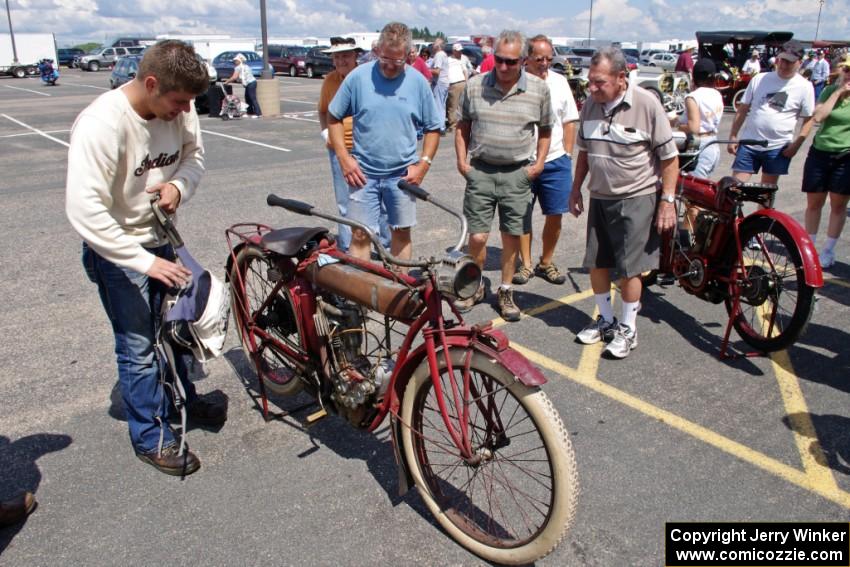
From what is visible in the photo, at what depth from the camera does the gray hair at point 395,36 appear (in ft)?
14.1

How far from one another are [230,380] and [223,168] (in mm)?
6961

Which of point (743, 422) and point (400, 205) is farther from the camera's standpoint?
point (400, 205)

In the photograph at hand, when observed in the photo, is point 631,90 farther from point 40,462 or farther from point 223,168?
point 223,168

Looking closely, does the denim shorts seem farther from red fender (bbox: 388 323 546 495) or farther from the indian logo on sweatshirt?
the indian logo on sweatshirt

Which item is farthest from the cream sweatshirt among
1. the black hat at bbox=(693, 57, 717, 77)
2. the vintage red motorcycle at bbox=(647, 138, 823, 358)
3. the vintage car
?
the vintage car

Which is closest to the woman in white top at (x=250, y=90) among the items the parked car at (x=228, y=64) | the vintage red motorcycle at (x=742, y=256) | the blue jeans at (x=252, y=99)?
the blue jeans at (x=252, y=99)

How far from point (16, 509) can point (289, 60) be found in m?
34.5

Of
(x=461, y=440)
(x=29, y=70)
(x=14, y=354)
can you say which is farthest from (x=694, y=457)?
(x=29, y=70)

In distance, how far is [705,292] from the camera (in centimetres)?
461

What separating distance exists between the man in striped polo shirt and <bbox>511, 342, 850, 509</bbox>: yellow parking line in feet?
1.25

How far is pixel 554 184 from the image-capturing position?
538 centimetres

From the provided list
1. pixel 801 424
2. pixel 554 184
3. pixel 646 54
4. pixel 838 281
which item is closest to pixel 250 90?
pixel 554 184

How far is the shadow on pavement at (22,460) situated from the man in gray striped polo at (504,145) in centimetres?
253

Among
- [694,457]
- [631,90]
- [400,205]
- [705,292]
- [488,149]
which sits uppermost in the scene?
[631,90]
